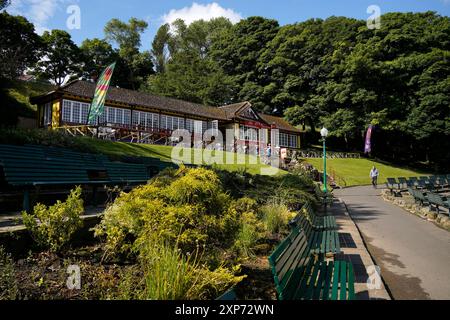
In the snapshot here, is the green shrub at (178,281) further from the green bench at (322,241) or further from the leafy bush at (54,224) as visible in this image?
the green bench at (322,241)

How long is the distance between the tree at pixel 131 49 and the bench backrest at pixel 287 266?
52.5 metres

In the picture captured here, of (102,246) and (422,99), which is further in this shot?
(422,99)

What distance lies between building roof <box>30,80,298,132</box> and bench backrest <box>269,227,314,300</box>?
2649 cm

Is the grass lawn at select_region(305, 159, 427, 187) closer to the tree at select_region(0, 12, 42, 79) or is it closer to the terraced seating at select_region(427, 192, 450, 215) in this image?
the terraced seating at select_region(427, 192, 450, 215)

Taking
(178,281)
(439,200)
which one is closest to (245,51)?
(439,200)

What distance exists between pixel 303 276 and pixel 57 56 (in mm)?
50639

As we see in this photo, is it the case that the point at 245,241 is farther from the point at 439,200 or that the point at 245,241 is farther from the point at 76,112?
the point at 76,112

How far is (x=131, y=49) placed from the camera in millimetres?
55062

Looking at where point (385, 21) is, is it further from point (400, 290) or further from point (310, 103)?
point (400, 290)

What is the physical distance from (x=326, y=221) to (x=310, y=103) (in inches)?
1738

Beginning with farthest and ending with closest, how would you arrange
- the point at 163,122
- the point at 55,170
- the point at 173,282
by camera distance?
the point at 163,122, the point at 55,170, the point at 173,282

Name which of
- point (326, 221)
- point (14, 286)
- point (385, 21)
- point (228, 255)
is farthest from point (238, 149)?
point (385, 21)

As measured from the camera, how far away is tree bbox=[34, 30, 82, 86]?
146 feet

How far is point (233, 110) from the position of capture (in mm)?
39500
